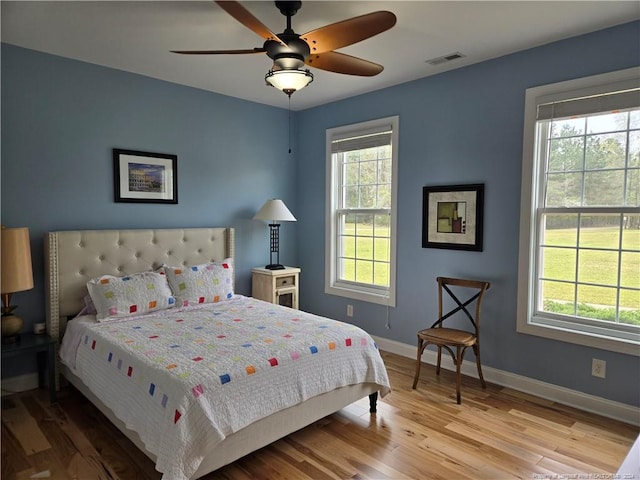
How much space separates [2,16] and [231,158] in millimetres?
2198

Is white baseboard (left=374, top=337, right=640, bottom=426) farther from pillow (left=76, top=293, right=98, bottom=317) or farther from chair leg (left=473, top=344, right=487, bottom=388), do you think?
pillow (left=76, top=293, right=98, bottom=317)

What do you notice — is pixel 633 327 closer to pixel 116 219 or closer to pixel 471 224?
pixel 471 224

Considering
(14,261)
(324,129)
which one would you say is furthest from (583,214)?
(14,261)

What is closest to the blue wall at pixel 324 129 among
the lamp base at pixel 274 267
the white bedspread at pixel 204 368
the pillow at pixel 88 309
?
the lamp base at pixel 274 267

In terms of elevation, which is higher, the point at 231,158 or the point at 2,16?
the point at 2,16

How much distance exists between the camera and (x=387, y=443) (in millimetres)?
2594

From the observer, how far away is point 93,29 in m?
2.87

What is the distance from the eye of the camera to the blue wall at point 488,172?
297 centimetres

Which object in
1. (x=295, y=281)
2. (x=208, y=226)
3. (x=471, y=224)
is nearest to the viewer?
(x=471, y=224)

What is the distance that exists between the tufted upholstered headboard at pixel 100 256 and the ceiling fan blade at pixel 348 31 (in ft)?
7.54

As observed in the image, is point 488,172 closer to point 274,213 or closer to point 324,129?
point 324,129

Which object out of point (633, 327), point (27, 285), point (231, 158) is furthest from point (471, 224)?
point (27, 285)

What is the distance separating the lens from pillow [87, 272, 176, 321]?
126 inches

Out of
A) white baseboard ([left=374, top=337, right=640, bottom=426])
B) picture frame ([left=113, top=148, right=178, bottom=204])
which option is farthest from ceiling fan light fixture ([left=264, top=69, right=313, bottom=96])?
white baseboard ([left=374, top=337, right=640, bottom=426])
